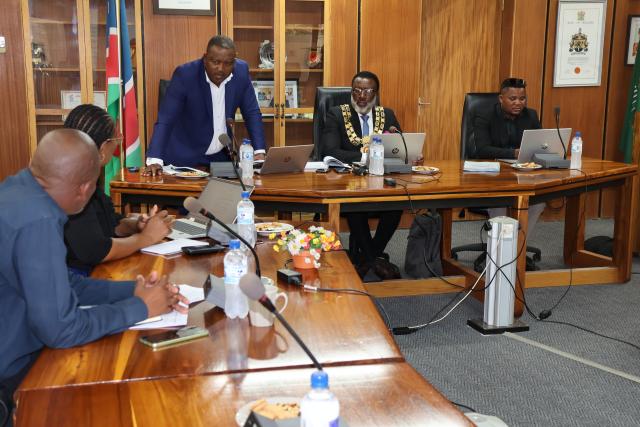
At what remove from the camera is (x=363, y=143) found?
4.63 metres

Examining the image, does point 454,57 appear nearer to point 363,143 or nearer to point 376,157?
point 363,143

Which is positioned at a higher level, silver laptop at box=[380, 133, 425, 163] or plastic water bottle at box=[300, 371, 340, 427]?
silver laptop at box=[380, 133, 425, 163]

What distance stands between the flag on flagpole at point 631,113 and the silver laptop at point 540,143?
1940 millimetres

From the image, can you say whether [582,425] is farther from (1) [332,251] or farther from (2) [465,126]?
(2) [465,126]

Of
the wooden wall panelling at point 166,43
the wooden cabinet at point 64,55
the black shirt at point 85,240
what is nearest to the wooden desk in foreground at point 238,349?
the black shirt at point 85,240

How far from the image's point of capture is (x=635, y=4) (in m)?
6.13

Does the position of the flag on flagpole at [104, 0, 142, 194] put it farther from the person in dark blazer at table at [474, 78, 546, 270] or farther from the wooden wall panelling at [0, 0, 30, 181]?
the person in dark blazer at table at [474, 78, 546, 270]

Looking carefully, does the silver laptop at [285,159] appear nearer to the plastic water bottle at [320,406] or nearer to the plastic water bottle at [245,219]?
the plastic water bottle at [245,219]

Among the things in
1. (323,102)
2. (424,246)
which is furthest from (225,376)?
(323,102)

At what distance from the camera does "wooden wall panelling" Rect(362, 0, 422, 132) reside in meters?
5.67

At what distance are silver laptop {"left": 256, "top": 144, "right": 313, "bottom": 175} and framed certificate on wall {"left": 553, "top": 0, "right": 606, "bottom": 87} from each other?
3198 mm

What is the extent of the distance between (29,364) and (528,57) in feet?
17.4

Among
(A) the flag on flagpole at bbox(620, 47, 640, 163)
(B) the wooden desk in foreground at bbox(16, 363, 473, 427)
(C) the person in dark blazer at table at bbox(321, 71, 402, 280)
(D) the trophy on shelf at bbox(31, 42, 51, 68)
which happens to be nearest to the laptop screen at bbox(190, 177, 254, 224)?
(B) the wooden desk in foreground at bbox(16, 363, 473, 427)

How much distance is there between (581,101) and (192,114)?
145 inches
